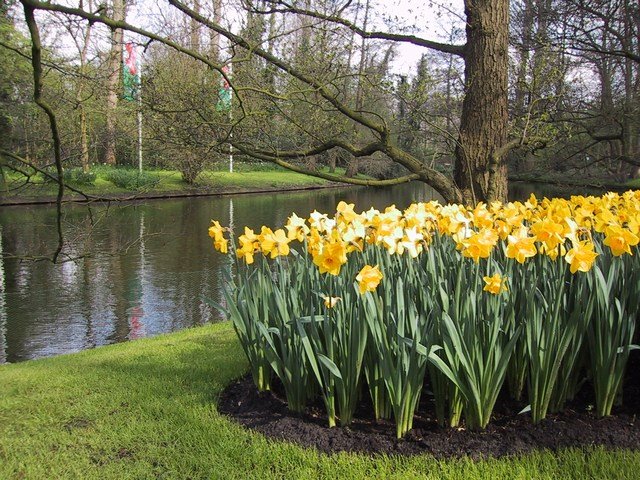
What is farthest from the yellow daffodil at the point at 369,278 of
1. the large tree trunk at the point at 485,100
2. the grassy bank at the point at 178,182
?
the grassy bank at the point at 178,182

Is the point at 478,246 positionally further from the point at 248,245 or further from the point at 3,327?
the point at 3,327

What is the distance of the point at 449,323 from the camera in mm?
2279

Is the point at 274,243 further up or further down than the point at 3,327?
further up

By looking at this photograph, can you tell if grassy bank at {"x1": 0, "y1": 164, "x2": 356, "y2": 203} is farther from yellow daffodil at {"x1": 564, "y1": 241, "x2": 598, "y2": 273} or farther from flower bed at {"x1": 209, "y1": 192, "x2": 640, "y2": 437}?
yellow daffodil at {"x1": 564, "y1": 241, "x2": 598, "y2": 273}

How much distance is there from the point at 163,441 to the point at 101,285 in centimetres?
792

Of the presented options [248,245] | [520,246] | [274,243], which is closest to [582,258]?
[520,246]

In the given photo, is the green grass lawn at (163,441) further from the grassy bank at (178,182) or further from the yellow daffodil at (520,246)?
the grassy bank at (178,182)

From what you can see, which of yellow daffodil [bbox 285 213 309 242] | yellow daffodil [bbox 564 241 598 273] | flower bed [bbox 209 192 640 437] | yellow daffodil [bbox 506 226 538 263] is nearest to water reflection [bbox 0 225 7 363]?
yellow daffodil [bbox 285 213 309 242]

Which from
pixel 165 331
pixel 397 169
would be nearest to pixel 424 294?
pixel 165 331

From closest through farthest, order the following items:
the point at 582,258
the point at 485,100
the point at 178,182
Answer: the point at 582,258, the point at 485,100, the point at 178,182

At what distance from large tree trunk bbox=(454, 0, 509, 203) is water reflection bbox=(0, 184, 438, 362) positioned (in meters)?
2.82

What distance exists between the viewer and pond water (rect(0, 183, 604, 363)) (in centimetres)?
684

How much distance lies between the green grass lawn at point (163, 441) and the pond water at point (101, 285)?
2.74 feet

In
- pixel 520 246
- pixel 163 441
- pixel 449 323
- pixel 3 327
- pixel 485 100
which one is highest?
pixel 485 100
